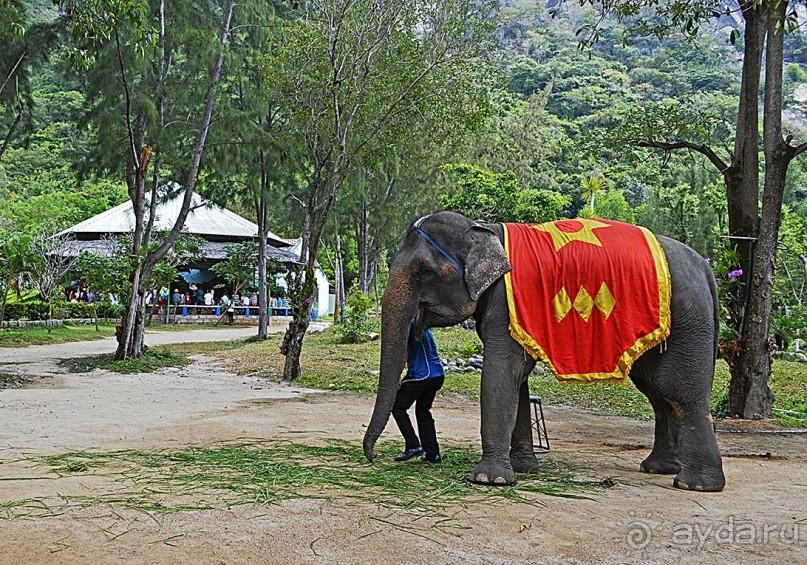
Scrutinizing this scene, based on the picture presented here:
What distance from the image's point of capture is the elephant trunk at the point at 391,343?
21.3ft

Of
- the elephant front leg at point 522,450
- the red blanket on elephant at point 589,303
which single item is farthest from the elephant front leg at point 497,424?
the elephant front leg at point 522,450

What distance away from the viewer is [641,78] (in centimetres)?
9800

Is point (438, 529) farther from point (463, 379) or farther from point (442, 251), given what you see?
point (463, 379)

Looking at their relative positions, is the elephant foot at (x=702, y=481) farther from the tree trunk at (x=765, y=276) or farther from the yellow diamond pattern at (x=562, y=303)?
the tree trunk at (x=765, y=276)

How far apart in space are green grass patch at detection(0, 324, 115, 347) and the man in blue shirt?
63.4ft

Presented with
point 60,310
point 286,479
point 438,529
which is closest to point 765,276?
point 286,479

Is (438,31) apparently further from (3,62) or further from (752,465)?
(752,465)

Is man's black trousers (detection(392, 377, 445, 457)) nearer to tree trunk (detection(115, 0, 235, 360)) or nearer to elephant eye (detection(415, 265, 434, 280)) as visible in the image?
elephant eye (detection(415, 265, 434, 280))

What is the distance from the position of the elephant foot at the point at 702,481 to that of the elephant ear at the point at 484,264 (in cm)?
215

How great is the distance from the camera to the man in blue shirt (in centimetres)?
691

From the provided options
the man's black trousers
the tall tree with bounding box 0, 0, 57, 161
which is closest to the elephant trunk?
the man's black trousers

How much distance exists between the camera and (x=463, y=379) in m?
16.3

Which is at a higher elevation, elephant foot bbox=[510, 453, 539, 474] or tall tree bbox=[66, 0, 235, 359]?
tall tree bbox=[66, 0, 235, 359]

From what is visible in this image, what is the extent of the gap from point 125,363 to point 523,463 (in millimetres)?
13206
